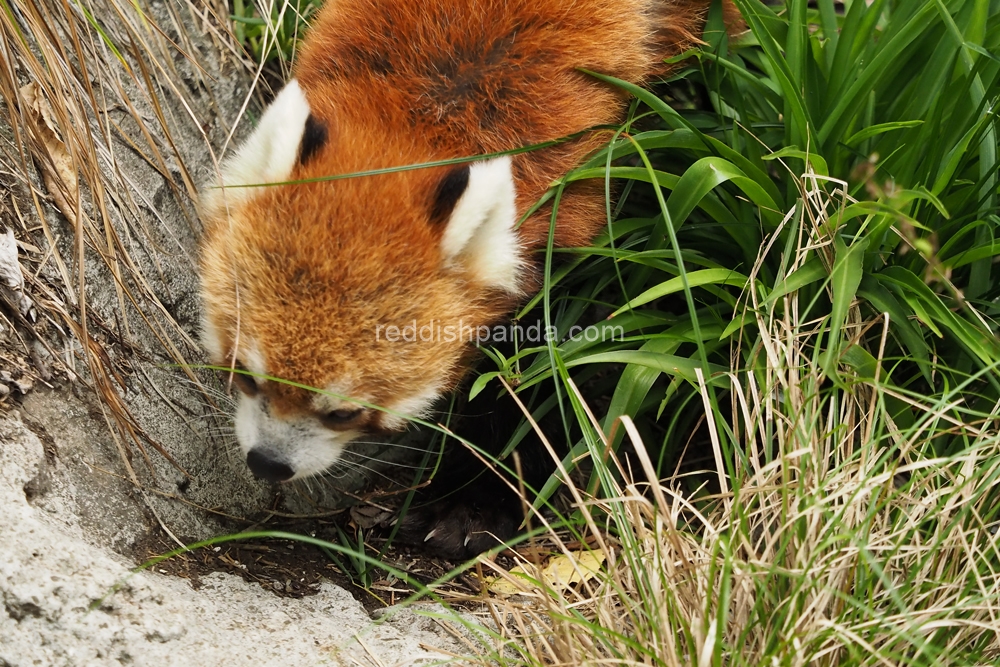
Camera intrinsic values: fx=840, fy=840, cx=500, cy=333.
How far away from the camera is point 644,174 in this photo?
2.54 metres

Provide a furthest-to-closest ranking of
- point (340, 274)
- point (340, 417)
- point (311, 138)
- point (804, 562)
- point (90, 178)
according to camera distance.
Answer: point (90, 178) → point (340, 417) → point (311, 138) → point (340, 274) → point (804, 562)

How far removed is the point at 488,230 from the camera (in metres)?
2.34

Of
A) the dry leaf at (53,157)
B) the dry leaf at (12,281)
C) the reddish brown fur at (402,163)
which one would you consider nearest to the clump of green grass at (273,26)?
the reddish brown fur at (402,163)

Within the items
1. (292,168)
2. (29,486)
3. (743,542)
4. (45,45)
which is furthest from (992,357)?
(45,45)

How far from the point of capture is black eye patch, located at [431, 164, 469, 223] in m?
2.21

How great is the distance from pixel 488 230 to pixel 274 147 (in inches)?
25.1

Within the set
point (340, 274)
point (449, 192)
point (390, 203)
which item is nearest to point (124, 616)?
point (340, 274)

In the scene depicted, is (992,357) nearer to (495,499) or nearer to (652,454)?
(652,454)

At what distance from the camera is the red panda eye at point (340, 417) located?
2371mm

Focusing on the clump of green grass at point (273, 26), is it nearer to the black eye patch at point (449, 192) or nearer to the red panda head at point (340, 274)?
the red panda head at point (340, 274)

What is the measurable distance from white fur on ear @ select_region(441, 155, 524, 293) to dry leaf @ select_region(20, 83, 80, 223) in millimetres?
1183

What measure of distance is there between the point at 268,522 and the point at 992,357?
91.9 inches

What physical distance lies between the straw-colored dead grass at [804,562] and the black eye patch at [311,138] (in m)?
1.16

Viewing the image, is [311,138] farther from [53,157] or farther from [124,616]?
[124,616]
